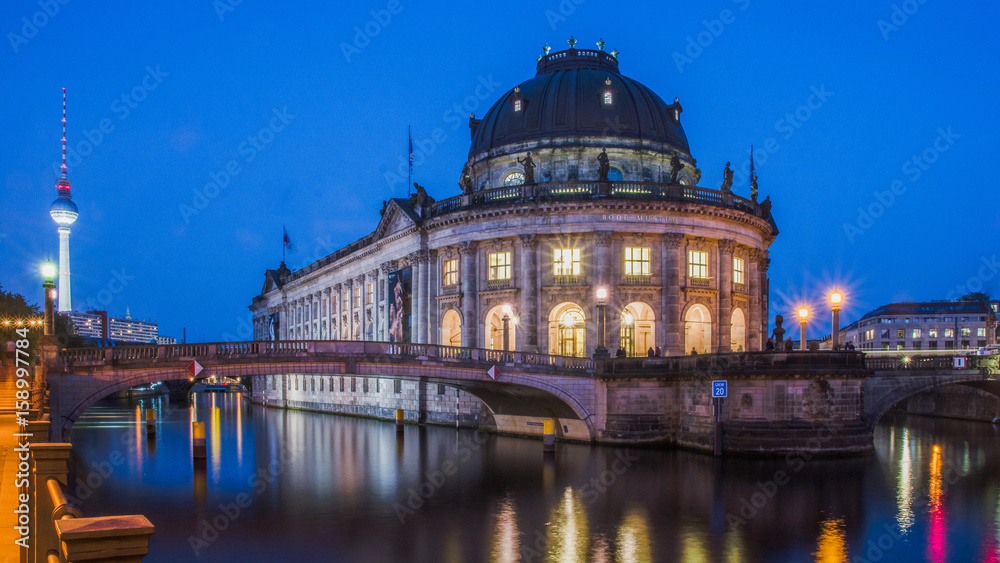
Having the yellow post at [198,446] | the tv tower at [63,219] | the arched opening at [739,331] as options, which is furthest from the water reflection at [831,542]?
the tv tower at [63,219]

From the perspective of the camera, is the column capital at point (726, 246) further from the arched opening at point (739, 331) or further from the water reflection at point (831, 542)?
the water reflection at point (831, 542)

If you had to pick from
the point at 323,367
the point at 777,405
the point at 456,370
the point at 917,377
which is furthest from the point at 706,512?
the point at 917,377

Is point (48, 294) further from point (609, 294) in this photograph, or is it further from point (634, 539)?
point (609, 294)

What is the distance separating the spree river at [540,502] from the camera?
22828mm

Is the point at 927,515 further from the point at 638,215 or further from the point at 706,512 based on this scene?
the point at 638,215

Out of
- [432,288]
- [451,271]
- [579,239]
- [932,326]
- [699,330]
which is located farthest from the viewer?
[932,326]

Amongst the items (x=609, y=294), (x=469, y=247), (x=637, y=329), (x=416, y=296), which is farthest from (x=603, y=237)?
(x=416, y=296)

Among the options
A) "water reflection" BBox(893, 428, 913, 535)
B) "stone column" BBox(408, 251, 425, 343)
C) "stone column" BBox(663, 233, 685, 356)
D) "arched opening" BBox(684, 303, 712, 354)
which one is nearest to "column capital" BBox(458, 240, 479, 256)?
"stone column" BBox(408, 251, 425, 343)

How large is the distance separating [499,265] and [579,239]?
6008 millimetres

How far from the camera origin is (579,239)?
5356 centimetres

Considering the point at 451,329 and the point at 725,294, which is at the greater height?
the point at 725,294

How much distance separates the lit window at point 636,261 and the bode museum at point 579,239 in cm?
9

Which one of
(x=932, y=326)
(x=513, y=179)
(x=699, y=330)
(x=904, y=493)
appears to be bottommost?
(x=904, y=493)

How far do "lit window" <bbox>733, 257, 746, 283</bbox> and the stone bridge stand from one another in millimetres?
12686
